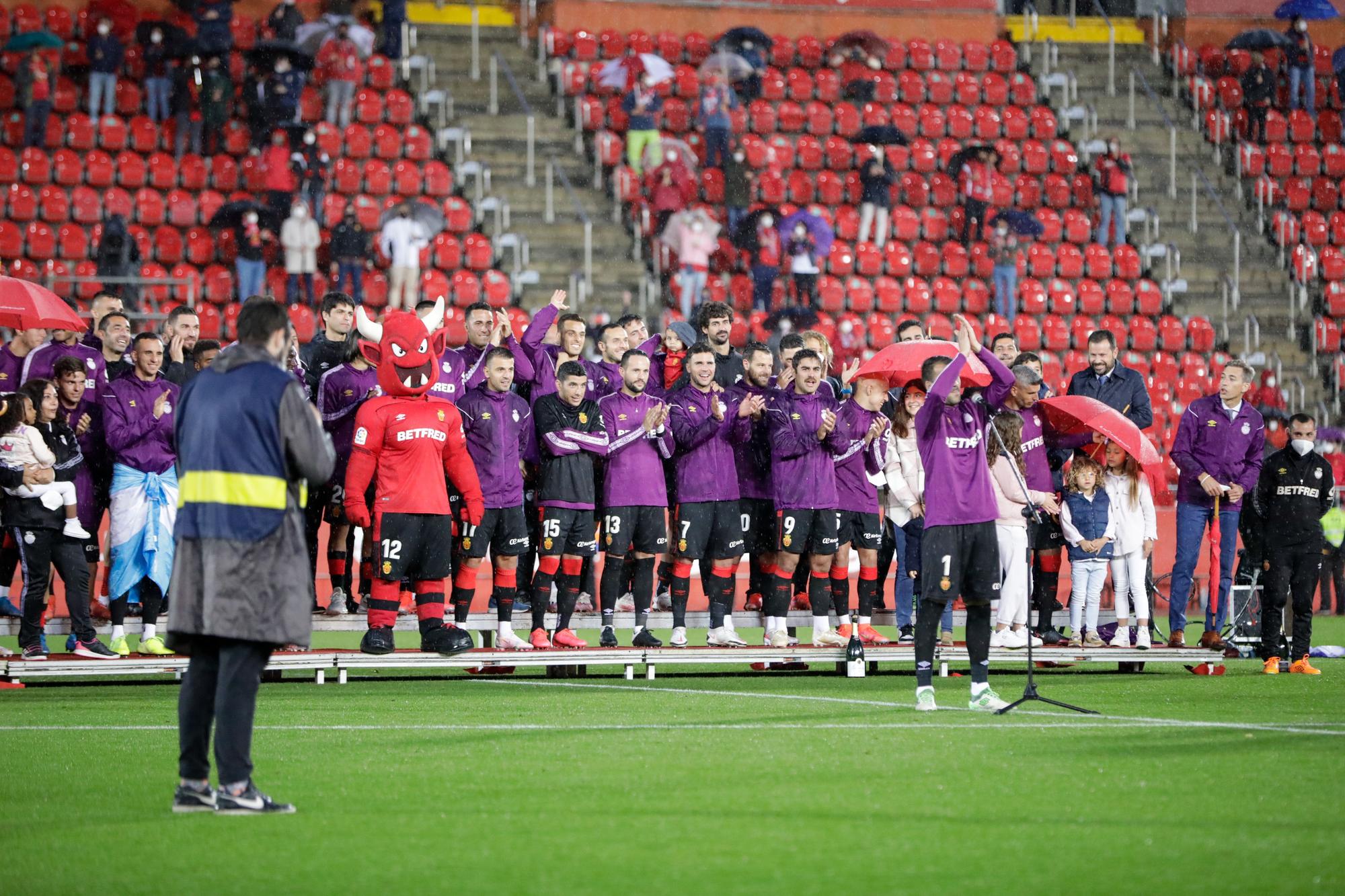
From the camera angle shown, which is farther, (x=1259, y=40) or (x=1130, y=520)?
(x=1259, y=40)

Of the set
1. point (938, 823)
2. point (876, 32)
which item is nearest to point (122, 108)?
point (876, 32)

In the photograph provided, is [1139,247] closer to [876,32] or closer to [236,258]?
[876,32]

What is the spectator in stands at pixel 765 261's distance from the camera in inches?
993

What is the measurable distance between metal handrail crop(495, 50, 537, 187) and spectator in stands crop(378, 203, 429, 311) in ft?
12.6

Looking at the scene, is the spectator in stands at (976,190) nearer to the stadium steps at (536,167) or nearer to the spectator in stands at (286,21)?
the stadium steps at (536,167)

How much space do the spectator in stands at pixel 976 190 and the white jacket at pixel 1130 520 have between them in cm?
1402

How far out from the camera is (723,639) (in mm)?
13578

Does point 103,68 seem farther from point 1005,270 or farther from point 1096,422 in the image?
point 1096,422

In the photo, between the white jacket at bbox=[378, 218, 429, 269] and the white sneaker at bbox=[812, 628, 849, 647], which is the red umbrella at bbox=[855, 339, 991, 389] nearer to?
the white sneaker at bbox=[812, 628, 849, 647]

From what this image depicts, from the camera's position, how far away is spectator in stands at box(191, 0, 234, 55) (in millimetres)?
24625

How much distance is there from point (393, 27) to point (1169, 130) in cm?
1354

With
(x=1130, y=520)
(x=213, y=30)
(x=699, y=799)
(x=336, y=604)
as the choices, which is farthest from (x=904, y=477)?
(x=213, y=30)

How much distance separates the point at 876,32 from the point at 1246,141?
22.1ft

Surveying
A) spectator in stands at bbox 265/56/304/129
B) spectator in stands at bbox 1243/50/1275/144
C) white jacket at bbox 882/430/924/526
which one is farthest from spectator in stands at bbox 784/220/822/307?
white jacket at bbox 882/430/924/526
